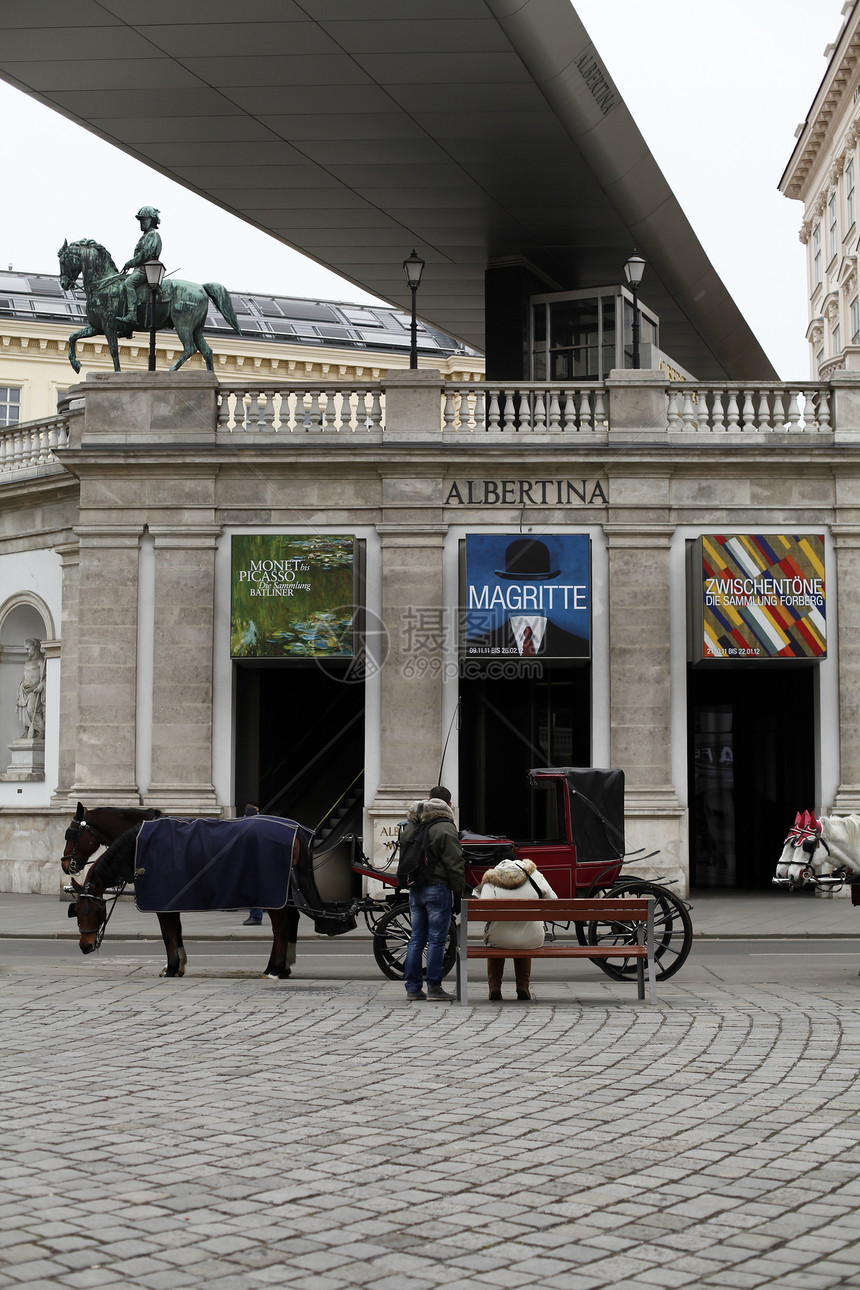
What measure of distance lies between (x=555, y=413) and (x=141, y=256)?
8.32 meters

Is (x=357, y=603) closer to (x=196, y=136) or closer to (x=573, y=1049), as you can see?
(x=196, y=136)

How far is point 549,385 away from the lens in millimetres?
23891

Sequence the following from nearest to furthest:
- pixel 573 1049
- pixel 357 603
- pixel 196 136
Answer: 1. pixel 573 1049
2. pixel 357 603
3. pixel 196 136

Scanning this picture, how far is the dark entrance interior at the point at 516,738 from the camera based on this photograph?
26.2 meters

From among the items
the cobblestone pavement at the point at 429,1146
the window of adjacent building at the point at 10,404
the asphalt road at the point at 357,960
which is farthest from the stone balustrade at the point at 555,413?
the window of adjacent building at the point at 10,404

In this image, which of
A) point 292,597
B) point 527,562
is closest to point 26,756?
point 292,597

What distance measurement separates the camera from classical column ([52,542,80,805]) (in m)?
24.7

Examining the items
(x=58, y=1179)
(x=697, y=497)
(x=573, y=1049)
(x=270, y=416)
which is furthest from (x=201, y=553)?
(x=58, y=1179)

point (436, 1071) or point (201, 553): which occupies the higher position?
point (201, 553)

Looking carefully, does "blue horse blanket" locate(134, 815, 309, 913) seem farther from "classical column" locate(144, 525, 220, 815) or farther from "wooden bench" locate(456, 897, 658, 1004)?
"classical column" locate(144, 525, 220, 815)

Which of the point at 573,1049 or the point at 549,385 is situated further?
the point at 549,385

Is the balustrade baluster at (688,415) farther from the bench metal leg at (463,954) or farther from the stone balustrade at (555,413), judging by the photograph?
the bench metal leg at (463,954)

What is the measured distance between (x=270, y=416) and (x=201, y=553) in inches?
104

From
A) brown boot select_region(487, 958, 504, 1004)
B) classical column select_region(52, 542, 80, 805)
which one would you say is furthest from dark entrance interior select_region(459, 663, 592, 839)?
brown boot select_region(487, 958, 504, 1004)
